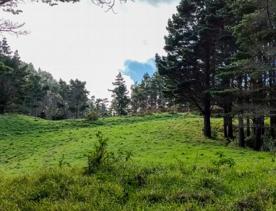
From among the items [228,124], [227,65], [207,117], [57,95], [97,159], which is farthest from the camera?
[57,95]

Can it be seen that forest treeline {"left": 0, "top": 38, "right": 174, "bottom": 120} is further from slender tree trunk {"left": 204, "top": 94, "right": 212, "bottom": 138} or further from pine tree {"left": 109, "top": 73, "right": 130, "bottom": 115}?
slender tree trunk {"left": 204, "top": 94, "right": 212, "bottom": 138}

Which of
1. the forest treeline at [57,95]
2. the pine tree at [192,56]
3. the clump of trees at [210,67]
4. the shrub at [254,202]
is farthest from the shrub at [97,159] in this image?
the forest treeline at [57,95]

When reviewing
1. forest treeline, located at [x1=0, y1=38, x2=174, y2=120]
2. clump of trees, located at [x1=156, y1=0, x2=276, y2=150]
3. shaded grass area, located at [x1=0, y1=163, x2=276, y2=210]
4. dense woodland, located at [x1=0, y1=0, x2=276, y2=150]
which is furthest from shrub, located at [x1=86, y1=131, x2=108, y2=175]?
forest treeline, located at [x1=0, y1=38, x2=174, y2=120]

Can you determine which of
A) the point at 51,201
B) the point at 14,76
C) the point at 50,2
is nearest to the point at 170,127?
the point at 50,2

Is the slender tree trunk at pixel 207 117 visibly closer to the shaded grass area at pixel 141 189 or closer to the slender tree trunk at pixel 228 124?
the slender tree trunk at pixel 228 124

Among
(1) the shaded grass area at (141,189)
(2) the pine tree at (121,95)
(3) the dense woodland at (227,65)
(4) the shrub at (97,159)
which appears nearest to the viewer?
(1) the shaded grass area at (141,189)

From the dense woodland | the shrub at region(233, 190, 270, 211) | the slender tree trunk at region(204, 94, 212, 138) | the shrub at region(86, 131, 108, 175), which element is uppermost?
the dense woodland

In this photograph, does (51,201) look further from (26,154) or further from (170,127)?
(170,127)

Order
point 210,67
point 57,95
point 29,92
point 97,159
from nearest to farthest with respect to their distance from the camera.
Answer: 1. point 97,159
2. point 210,67
3. point 29,92
4. point 57,95

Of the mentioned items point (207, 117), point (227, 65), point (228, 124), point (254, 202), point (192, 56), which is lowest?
point (254, 202)

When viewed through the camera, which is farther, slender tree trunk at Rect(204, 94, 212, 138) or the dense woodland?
slender tree trunk at Rect(204, 94, 212, 138)

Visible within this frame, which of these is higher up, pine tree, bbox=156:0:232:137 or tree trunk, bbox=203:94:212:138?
pine tree, bbox=156:0:232:137

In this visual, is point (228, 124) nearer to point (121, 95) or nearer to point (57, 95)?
point (121, 95)

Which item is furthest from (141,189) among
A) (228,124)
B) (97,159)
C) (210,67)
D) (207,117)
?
(210,67)
